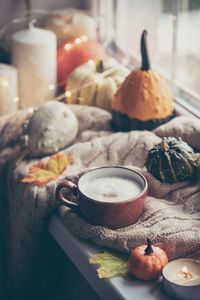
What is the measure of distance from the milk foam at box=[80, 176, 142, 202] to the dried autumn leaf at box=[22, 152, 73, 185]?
0.17m

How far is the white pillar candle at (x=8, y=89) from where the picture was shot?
5.00ft

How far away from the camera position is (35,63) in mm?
1574

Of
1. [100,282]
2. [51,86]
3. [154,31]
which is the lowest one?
[100,282]

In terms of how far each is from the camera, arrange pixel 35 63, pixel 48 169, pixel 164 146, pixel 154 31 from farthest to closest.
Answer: pixel 154 31, pixel 35 63, pixel 48 169, pixel 164 146

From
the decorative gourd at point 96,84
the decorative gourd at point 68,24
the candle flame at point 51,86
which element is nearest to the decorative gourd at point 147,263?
the decorative gourd at point 96,84

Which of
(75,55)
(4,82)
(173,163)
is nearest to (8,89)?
(4,82)

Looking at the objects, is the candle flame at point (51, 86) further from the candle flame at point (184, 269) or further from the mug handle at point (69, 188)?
the candle flame at point (184, 269)

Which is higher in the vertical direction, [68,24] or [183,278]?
[68,24]

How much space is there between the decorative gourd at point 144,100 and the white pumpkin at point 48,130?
0.16 m

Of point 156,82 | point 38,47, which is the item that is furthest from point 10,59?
point 156,82

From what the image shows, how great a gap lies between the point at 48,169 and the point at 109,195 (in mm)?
277

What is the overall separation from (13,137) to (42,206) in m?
0.36

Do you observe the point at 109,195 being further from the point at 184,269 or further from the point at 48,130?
the point at 48,130

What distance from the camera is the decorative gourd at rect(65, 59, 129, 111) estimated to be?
1442mm
